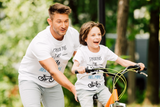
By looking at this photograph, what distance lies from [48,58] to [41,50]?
0.47 feet

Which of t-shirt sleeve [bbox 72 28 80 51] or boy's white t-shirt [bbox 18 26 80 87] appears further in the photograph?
t-shirt sleeve [bbox 72 28 80 51]

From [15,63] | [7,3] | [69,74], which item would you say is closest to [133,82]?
[69,74]

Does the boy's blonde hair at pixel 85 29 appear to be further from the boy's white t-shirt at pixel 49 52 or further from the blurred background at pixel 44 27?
the blurred background at pixel 44 27

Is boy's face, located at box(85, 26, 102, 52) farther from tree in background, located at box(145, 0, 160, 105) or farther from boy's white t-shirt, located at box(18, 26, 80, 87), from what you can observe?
tree in background, located at box(145, 0, 160, 105)

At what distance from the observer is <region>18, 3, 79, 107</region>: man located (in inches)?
103

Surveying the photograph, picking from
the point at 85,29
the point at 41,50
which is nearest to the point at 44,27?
the point at 85,29

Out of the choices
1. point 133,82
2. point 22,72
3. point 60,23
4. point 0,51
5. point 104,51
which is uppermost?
point 60,23

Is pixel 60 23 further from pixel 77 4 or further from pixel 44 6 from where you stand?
pixel 77 4

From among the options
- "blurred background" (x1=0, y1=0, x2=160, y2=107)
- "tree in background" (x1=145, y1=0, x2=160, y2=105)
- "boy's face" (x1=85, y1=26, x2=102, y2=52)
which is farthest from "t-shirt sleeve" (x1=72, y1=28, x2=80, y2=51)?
"tree in background" (x1=145, y1=0, x2=160, y2=105)

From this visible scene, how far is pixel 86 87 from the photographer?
Result: 279cm

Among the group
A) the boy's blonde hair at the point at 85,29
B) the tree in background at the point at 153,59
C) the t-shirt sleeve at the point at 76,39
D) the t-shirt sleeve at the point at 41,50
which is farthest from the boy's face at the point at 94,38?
the tree in background at the point at 153,59

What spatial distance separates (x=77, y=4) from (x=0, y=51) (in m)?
3.05

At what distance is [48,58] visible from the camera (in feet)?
8.14

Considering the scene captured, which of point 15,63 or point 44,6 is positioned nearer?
point 44,6
